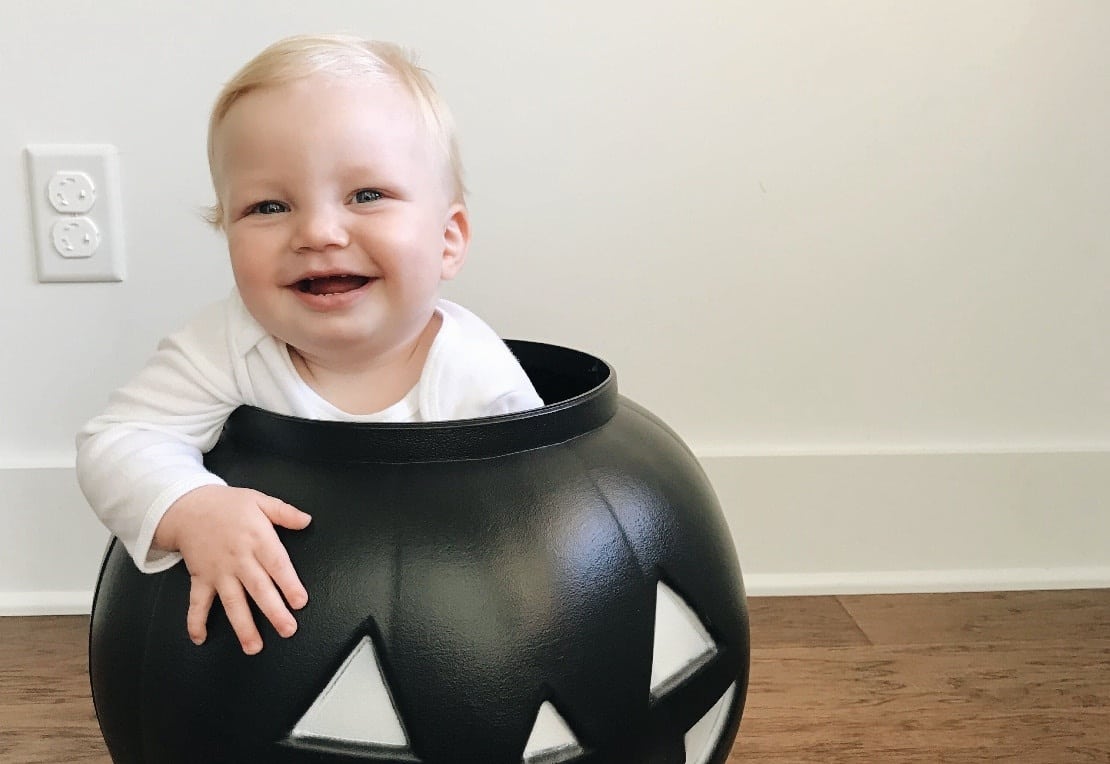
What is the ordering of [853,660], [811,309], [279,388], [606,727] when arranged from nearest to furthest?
[606,727]
[279,388]
[853,660]
[811,309]

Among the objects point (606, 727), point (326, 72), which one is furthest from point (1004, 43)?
point (606, 727)

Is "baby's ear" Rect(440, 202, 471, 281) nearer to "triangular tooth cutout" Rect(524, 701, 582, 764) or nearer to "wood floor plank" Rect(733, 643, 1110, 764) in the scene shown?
"triangular tooth cutout" Rect(524, 701, 582, 764)

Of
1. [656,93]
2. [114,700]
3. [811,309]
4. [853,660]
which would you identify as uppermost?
[656,93]

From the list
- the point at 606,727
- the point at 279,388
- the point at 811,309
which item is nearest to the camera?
the point at 606,727

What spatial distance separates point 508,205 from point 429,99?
0.39 metres

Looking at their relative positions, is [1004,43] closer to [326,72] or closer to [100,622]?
[326,72]

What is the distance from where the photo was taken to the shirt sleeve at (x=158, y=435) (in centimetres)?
65

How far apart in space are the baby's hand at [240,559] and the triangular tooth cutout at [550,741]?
0.16 metres

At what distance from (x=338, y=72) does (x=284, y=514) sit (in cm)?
31

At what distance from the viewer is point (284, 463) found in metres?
0.64

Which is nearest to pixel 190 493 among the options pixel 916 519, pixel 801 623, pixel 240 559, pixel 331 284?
pixel 240 559

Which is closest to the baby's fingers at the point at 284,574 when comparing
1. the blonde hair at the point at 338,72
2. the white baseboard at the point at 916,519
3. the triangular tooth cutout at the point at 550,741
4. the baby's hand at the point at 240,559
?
the baby's hand at the point at 240,559

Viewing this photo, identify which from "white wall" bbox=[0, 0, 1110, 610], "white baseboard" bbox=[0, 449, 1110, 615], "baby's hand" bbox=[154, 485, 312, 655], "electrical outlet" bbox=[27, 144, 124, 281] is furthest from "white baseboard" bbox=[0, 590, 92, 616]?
"white baseboard" bbox=[0, 449, 1110, 615]

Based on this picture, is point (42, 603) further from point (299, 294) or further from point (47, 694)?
point (299, 294)
